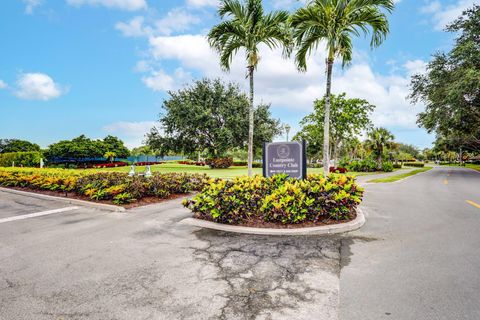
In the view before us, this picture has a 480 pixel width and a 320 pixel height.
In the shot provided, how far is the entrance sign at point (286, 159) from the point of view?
26.9ft

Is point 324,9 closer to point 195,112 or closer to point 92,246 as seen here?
point 92,246

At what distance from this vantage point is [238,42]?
11.6 metres

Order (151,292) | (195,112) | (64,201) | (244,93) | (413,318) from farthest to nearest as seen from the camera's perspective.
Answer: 1. (244,93)
2. (195,112)
3. (64,201)
4. (151,292)
5. (413,318)

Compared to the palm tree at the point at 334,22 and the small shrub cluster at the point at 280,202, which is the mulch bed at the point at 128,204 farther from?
the palm tree at the point at 334,22

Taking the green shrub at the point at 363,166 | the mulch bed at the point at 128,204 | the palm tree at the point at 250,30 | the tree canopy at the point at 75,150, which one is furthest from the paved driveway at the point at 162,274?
the tree canopy at the point at 75,150

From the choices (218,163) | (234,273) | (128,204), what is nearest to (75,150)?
(218,163)

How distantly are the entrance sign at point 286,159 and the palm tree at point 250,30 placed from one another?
264cm

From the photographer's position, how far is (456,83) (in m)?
23.0

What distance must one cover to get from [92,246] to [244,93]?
3670cm

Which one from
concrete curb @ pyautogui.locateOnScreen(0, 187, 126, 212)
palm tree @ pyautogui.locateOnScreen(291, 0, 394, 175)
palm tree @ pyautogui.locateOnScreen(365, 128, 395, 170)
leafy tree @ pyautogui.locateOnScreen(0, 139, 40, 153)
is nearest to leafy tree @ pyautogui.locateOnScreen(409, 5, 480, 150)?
palm tree @ pyautogui.locateOnScreen(365, 128, 395, 170)

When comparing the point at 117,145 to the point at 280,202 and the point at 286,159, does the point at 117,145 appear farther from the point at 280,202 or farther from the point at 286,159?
the point at 280,202

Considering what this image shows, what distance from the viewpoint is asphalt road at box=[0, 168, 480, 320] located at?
3.03m

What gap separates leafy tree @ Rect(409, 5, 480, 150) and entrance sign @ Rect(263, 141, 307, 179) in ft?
69.3

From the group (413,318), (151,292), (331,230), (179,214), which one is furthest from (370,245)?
(179,214)
